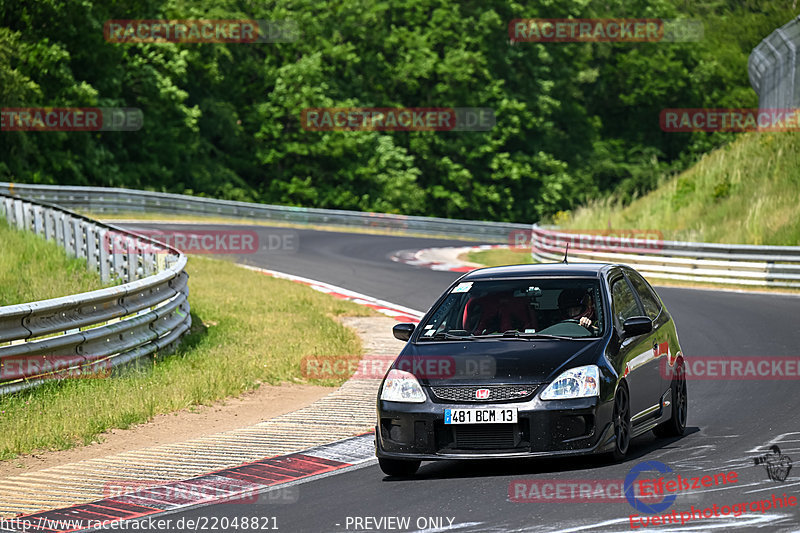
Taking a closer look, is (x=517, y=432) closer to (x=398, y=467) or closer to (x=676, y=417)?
(x=398, y=467)

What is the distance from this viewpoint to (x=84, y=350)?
39.1 feet

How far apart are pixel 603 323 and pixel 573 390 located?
1066 mm

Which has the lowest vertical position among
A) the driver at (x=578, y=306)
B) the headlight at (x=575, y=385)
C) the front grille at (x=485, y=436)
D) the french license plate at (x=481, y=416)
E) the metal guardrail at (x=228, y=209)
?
the metal guardrail at (x=228, y=209)

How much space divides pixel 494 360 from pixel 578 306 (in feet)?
4.15

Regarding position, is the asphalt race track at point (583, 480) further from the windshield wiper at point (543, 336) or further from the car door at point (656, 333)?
the windshield wiper at point (543, 336)

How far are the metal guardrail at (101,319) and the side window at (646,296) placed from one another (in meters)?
5.42

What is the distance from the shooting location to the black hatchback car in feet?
25.9

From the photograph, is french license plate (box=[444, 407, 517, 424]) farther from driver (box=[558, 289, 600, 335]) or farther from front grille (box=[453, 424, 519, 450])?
driver (box=[558, 289, 600, 335])

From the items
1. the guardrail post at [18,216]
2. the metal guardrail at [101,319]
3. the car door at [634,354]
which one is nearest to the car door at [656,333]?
the car door at [634,354]

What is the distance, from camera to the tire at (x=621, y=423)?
8.22 m

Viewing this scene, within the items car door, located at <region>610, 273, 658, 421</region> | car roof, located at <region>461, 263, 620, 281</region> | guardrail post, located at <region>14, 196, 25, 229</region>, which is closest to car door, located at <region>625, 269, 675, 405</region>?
car door, located at <region>610, 273, 658, 421</region>

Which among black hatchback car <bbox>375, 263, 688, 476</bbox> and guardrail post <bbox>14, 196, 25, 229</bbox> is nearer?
black hatchback car <bbox>375, 263, 688, 476</bbox>

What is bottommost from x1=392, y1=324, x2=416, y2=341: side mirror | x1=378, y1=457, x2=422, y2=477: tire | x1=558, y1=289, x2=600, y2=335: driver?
x1=378, y1=457, x2=422, y2=477: tire

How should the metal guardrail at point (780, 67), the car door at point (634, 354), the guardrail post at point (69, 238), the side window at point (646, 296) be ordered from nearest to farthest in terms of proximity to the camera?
the car door at point (634, 354)
the side window at point (646, 296)
the guardrail post at point (69, 238)
the metal guardrail at point (780, 67)
